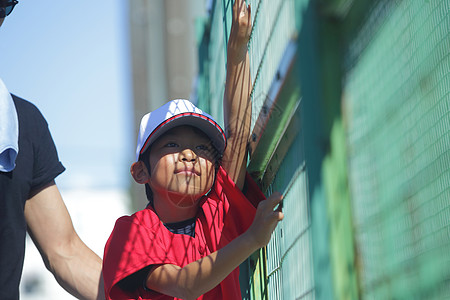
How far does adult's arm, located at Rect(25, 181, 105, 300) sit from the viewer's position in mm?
2289

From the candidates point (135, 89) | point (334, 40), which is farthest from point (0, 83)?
point (135, 89)

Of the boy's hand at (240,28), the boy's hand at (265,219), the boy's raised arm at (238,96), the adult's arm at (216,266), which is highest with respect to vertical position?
the boy's hand at (240,28)

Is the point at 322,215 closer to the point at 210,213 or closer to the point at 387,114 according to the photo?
the point at 387,114

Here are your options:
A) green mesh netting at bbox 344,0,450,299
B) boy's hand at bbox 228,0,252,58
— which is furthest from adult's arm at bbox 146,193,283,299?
boy's hand at bbox 228,0,252,58

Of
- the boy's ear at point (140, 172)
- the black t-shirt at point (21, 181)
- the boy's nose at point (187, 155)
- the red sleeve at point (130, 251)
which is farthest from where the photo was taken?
the black t-shirt at point (21, 181)

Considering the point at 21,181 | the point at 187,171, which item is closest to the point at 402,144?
the point at 187,171

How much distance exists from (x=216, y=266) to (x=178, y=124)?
503 millimetres

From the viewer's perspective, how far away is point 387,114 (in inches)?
→ 40.3

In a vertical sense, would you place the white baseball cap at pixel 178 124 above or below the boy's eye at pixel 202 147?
above

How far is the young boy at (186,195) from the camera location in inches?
66.9

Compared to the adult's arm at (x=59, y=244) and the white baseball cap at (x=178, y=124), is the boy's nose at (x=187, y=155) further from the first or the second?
the adult's arm at (x=59, y=244)

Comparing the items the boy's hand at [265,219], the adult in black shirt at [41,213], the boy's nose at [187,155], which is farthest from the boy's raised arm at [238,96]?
the adult in black shirt at [41,213]

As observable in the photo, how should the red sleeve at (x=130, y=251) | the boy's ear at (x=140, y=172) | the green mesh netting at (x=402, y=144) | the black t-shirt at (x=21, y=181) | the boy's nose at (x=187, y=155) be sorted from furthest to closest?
the black t-shirt at (x=21, y=181), the boy's ear at (x=140, y=172), the boy's nose at (x=187, y=155), the red sleeve at (x=130, y=251), the green mesh netting at (x=402, y=144)

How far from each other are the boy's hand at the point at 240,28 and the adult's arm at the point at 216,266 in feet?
1.92
